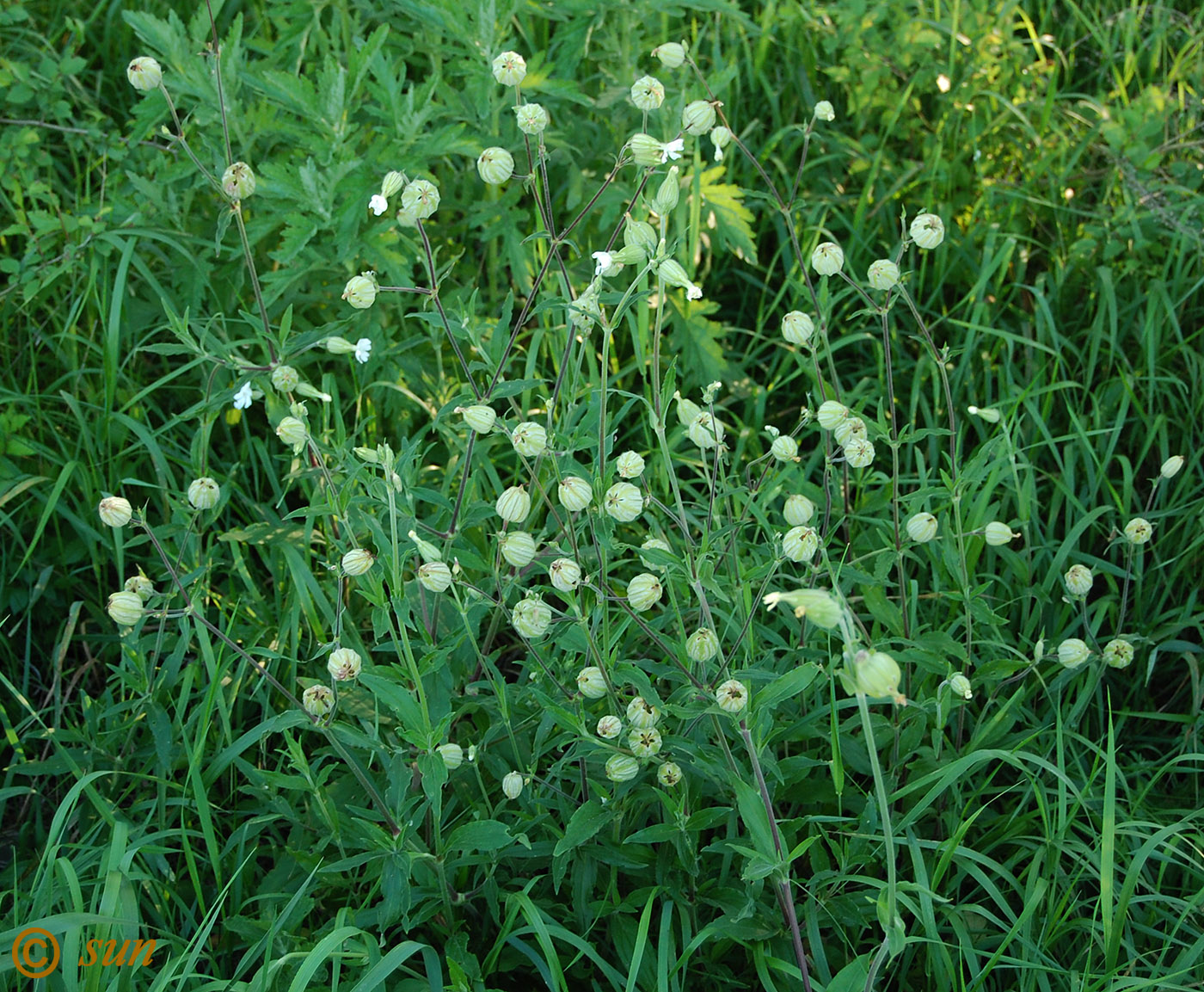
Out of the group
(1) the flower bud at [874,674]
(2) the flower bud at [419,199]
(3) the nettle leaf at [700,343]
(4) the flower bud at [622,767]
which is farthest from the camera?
(3) the nettle leaf at [700,343]

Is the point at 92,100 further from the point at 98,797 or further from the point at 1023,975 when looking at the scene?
the point at 1023,975

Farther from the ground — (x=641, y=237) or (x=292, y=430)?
(x=641, y=237)

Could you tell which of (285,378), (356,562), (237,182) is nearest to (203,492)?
(285,378)

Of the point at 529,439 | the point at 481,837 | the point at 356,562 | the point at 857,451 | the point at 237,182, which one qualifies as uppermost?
the point at 237,182

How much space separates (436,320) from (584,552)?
0.48 metres

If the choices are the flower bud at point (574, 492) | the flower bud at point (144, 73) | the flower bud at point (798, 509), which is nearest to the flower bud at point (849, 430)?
the flower bud at point (798, 509)

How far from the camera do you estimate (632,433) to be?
9.87ft

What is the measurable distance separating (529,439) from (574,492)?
103 mm

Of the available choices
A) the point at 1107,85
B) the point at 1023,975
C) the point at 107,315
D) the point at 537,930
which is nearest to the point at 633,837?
the point at 537,930

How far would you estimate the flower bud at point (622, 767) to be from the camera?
1689mm

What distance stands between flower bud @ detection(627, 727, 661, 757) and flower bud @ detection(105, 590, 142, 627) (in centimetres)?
81

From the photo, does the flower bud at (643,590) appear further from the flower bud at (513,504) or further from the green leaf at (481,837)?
the green leaf at (481,837)

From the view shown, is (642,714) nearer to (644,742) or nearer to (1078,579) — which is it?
(644,742)

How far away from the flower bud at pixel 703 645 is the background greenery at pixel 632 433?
0.73 ft
